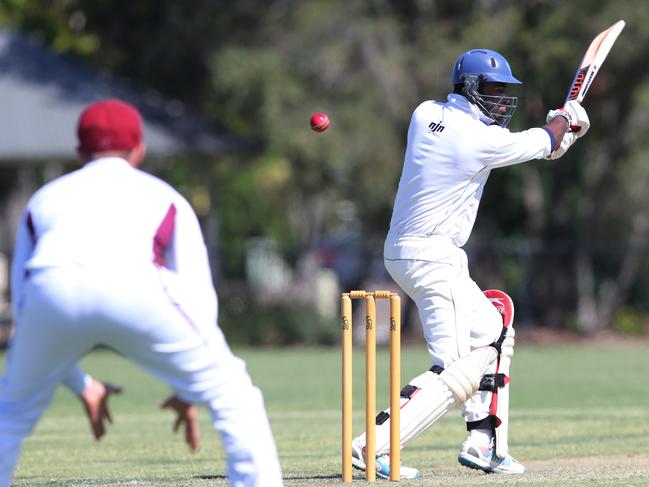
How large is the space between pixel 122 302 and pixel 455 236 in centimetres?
283

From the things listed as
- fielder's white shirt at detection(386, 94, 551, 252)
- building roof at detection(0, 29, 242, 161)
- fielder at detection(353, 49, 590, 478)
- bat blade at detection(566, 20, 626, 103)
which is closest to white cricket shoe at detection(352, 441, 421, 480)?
fielder at detection(353, 49, 590, 478)

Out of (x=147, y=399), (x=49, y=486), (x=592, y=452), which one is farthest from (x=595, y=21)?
(x=49, y=486)

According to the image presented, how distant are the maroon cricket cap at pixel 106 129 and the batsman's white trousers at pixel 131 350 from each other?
53 cm

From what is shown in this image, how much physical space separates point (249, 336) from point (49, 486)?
17.4 meters

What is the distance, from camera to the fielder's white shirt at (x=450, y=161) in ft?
23.5

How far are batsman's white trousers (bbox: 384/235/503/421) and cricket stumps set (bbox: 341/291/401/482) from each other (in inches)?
14.6

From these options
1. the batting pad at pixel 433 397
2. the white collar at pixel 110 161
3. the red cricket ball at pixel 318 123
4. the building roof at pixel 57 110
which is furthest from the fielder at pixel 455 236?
the building roof at pixel 57 110

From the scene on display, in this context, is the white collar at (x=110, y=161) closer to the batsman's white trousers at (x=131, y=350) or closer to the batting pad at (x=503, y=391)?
the batsman's white trousers at (x=131, y=350)

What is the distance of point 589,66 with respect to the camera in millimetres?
7906

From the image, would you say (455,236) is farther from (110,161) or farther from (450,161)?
(110,161)

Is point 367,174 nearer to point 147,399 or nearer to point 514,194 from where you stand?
point 514,194

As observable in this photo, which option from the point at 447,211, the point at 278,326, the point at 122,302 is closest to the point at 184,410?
the point at 122,302

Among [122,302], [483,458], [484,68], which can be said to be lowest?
[483,458]

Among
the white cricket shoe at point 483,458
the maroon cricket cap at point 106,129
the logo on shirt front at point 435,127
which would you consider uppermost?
the logo on shirt front at point 435,127
